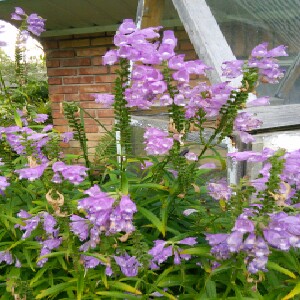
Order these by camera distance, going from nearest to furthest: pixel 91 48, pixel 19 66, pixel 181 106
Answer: pixel 181 106 < pixel 19 66 < pixel 91 48

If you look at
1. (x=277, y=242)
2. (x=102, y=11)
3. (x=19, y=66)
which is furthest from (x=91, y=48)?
(x=277, y=242)

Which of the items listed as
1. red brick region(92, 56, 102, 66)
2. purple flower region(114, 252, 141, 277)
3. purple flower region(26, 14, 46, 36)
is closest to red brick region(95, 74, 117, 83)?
red brick region(92, 56, 102, 66)

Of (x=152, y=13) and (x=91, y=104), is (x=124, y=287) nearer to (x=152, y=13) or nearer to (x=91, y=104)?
(x=152, y=13)

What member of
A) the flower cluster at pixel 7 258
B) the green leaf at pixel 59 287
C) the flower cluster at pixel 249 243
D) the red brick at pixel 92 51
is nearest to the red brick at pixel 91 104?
the red brick at pixel 92 51

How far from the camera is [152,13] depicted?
7.32 feet

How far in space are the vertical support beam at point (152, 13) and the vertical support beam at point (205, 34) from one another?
299 mm

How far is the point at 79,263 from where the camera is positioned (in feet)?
4.35

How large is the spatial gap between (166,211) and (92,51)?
3.07 m

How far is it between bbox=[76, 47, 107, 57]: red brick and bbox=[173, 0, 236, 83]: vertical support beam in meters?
2.35

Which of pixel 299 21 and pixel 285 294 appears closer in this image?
pixel 285 294

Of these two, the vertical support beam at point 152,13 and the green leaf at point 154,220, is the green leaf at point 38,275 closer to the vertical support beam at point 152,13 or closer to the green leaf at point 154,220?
the green leaf at point 154,220

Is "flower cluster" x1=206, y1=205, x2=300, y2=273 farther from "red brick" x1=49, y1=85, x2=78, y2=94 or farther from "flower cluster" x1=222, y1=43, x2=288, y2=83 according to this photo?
"red brick" x1=49, y1=85, x2=78, y2=94

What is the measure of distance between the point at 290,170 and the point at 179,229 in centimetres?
63

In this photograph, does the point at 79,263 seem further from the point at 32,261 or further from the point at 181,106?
the point at 181,106
